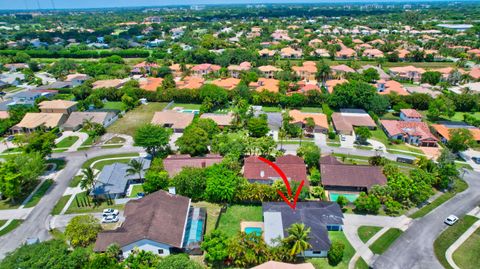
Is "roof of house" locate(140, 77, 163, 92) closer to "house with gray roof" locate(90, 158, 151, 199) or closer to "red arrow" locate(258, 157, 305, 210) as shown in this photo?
"house with gray roof" locate(90, 158, 151, 199)

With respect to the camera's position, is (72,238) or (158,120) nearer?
(72,238)

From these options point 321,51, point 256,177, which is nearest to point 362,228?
point 256,177

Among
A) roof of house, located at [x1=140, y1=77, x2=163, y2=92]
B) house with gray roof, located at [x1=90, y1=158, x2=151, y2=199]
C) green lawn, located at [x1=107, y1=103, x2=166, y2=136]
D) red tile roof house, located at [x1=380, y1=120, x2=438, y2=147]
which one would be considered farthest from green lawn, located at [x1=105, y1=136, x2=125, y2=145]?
red tile roof house, located at [x1=380, y1=120, x2=438, y2=147]

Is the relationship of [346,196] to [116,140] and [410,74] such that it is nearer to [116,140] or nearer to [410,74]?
[116,140]

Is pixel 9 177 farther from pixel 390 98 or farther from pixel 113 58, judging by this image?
pixel 113 58

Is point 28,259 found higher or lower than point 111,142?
higher

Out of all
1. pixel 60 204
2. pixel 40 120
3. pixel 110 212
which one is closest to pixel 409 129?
pixel 110 212
